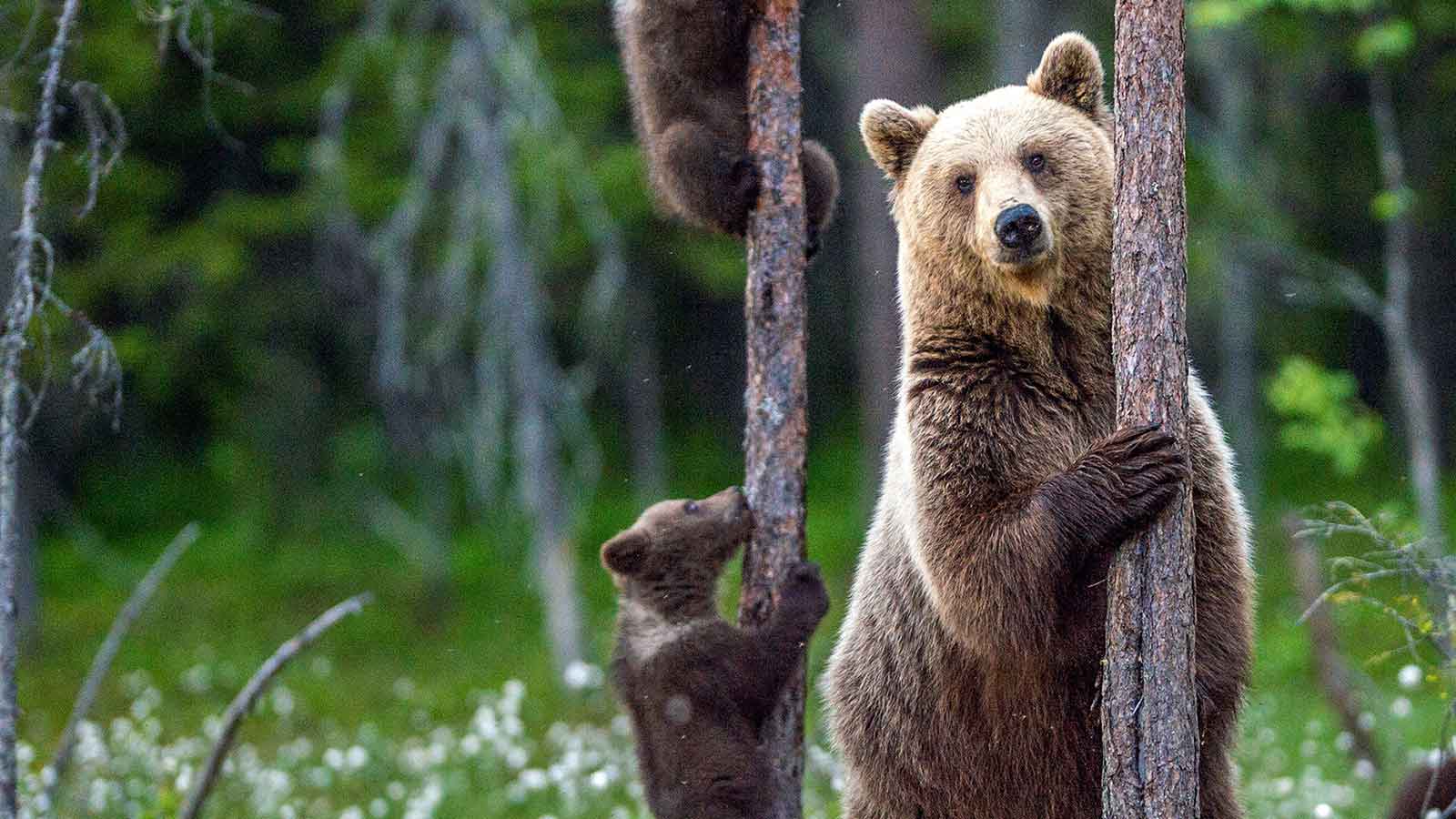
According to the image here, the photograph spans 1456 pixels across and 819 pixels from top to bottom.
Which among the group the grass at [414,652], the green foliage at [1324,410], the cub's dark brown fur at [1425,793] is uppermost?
the green foliage at [1324,410]

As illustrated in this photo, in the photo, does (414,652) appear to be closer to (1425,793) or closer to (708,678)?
(708,678)

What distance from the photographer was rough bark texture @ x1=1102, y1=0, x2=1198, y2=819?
12.1ft

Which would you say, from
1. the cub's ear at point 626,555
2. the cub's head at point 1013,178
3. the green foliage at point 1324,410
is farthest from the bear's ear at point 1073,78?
the green foliage at point 1324,410

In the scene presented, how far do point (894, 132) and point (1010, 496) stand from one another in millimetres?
1296

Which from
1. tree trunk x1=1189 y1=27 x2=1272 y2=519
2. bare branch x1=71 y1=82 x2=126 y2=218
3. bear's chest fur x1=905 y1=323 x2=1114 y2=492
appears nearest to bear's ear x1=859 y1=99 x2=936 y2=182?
bear's chest fur x1=905 y1=323 x2=1114 y2=492

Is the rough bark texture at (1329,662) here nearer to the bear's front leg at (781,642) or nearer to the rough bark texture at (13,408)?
the bear's front leg at (781,642)

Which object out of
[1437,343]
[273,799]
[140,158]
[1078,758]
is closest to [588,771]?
[273,799]

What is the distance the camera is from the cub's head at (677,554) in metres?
5.46

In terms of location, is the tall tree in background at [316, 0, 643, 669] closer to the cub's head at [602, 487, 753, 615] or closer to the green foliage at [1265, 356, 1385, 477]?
the green foliage at [1265, 356, 1385, 477]

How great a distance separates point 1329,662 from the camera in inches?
326

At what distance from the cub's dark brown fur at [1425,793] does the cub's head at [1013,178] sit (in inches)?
74.6

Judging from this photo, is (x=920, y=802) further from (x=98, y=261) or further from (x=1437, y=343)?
(x=1437, y=343)

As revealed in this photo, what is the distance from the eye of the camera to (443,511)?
1503 cm

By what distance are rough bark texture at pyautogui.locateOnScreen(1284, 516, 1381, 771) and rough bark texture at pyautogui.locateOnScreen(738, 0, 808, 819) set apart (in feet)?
11.8
